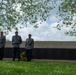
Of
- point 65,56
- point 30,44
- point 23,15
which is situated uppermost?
point 23,15

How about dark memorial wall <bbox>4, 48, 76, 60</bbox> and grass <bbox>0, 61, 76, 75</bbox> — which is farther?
dark memorial wall <bbox>4, 48, 76, 60</bbox>

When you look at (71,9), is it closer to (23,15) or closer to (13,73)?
(23,15)

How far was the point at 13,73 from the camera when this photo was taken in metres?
10.3

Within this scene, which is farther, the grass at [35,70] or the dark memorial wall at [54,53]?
the dark memorial wall at [54,53]

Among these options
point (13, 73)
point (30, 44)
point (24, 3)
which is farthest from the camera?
point (24, 3)

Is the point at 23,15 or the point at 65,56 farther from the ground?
the point at 23,15

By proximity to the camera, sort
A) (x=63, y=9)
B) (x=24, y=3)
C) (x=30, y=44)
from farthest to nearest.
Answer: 1. (x=63, y=9)
2. (x=24, y=3)
3. (x=30, y=44)

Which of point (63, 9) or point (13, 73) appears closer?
point (13, 73)

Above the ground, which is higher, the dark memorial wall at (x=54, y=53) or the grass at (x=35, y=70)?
the grass at (x=35, y=70)

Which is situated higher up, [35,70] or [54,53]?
[35,70]

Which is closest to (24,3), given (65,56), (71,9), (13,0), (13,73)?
(13,0)

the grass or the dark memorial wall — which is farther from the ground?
the grass

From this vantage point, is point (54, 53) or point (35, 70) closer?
point (35, 70)

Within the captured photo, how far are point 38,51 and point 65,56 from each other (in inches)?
90.1
